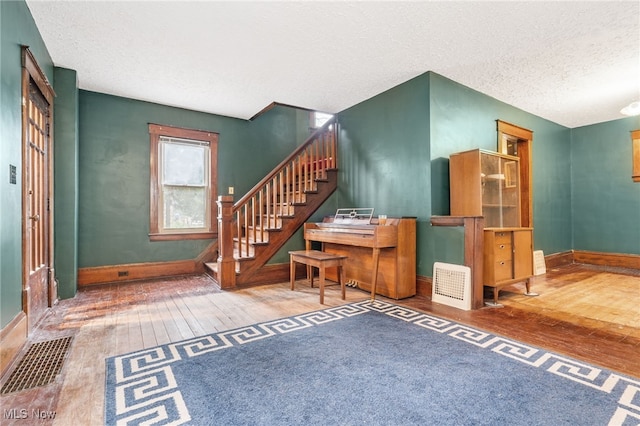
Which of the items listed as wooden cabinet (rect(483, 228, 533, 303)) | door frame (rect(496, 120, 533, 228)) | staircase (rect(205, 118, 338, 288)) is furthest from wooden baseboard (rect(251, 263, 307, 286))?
door frame (rect(496, 120, 533, 228))

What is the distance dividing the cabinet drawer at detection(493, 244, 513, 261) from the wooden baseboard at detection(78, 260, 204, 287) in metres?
4.44

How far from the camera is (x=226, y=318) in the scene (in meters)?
3.01

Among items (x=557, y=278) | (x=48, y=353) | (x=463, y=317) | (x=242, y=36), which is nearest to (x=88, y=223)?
(x=48, y=353)

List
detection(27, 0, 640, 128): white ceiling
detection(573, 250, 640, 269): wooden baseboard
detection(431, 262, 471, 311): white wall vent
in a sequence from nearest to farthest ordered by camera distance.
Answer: detection(27, 0, 640, 128): white ceiling → detection(431, 262, 471, 311): white wall vent → detection(573, 250, 640, 269): wooden baseboard

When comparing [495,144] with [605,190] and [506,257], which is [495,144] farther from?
[605,190]

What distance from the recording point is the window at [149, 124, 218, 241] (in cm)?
495

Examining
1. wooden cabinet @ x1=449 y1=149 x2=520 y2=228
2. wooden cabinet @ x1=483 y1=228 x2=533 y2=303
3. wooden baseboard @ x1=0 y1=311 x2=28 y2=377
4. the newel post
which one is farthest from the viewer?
the newel post

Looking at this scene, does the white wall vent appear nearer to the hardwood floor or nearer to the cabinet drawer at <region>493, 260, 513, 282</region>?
the hardwood floor

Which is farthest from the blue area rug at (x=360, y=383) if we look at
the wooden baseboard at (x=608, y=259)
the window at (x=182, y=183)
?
the wooden baseboard at (x=608, y=259)

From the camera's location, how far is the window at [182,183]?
495 centimetres

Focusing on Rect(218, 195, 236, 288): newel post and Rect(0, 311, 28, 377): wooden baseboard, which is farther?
Rect(218, 195, 236, 288): newel post

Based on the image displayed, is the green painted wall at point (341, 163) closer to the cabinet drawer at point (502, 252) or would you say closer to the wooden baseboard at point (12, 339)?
the wooden baseboard at point (12, 339)

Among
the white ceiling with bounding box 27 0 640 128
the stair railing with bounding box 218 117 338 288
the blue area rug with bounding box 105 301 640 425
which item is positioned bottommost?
the blue area rug with bounding box 105 301 640 425

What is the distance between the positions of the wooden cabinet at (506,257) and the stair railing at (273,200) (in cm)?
275
